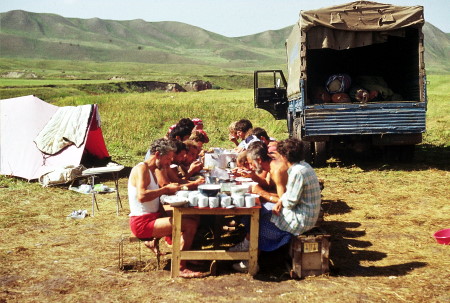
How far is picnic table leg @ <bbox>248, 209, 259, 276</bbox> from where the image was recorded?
16.3 ft

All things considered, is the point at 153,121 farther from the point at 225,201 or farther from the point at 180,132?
the point at 225,201

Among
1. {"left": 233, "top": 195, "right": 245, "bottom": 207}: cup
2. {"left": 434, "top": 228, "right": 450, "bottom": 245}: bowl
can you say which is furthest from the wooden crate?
{"left": 434, "top": 228, "right": 450, "bottom": 245}: bowl

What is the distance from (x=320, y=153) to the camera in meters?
11.5

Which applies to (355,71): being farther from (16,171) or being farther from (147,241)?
(147,241)

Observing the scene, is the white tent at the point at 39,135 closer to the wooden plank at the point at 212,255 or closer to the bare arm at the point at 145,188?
the bare arm at the point at 145,188

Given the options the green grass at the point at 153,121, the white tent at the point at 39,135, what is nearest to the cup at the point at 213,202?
the white tent at the point at 39,135

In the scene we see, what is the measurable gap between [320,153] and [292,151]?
6701 millimetres

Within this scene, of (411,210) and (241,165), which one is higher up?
(241,165)

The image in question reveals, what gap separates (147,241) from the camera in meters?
5.59

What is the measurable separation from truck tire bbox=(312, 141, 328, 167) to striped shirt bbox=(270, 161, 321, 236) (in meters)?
6.39

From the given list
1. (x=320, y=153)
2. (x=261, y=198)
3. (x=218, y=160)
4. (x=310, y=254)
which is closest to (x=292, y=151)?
(x=261, y=198)

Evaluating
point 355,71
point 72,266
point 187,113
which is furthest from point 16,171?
point 187,113

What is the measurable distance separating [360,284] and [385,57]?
1062cm

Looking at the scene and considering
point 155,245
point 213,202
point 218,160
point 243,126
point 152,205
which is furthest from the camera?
point 243,126
